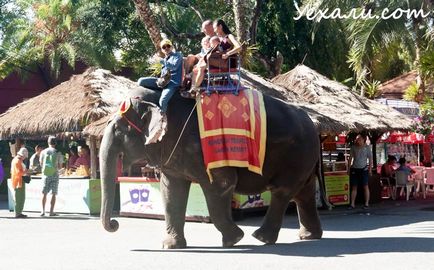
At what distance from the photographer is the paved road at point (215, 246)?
880cm

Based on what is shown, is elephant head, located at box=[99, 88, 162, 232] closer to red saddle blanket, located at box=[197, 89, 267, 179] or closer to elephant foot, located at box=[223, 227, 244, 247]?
red saddle blanket, located at box=[197, 89, 267, 179]

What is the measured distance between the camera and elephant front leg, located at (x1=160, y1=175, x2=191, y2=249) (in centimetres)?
1029

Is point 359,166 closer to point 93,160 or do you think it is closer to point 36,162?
point 93,160

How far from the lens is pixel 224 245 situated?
10266mm

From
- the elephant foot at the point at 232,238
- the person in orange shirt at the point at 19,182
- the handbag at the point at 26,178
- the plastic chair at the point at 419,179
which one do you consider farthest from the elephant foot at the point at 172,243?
the plastic chair at the point at 419,179

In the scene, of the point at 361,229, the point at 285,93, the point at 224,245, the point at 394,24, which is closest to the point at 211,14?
the point at 394,24

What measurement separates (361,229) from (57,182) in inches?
275

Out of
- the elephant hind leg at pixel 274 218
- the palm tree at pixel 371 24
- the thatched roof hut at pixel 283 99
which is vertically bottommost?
the elephant hind leg at pixel 274 218

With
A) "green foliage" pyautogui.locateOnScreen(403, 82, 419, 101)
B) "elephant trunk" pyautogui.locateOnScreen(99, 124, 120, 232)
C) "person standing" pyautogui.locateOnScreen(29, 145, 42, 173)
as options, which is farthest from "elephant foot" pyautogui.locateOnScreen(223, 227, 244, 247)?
"green foliage" pyautogui.locateOnScreen(403, 82, 419, 101)

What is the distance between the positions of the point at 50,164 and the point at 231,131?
718 centimetres

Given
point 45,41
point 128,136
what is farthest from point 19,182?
point 45,41

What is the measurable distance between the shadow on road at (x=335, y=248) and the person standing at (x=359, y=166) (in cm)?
591

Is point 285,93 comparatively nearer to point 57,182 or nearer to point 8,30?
point 57,182

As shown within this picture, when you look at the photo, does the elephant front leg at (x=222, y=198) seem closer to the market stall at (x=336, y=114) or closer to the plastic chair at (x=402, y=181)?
the market stall at (x=336, y=114)
